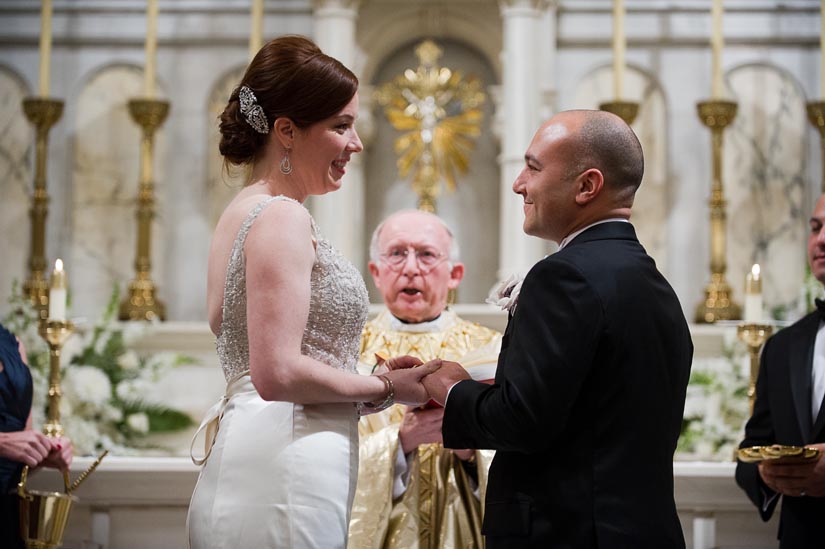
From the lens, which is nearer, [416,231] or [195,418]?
[416,231]

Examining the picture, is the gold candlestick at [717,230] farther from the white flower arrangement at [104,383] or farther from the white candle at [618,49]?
the white flower arrangement at [104,383]

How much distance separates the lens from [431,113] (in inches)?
306

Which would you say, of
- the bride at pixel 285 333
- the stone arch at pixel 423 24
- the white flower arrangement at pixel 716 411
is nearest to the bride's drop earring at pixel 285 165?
the bride at pixel 285 333

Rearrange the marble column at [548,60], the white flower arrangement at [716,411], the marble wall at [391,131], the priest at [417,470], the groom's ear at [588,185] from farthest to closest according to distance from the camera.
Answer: the marble wall at [391,131] → the marble column at [548,60] → the white flower arrangement at [716,411] → the priest at [417,470] → the groom's ear at [588,185]

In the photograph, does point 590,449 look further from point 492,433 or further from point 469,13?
point 469,13

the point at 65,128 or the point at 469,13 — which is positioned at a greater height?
the point at 469,13

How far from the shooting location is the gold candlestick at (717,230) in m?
7.26

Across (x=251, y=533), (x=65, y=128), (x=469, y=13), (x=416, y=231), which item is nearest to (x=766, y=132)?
(x=469, y=13)

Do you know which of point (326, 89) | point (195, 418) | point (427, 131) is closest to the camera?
point (326, 89)

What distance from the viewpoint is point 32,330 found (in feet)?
21.4

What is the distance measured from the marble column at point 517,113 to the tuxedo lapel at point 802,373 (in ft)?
8.86

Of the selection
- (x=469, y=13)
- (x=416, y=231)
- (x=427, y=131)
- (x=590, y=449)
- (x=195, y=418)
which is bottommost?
(x=195, y=418)

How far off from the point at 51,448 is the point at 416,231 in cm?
165

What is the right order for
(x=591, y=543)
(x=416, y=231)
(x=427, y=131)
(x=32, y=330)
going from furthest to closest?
(x=427, y=131)
(x=32, y=330)
(x=416, y=231)
(x=591, y=543)
